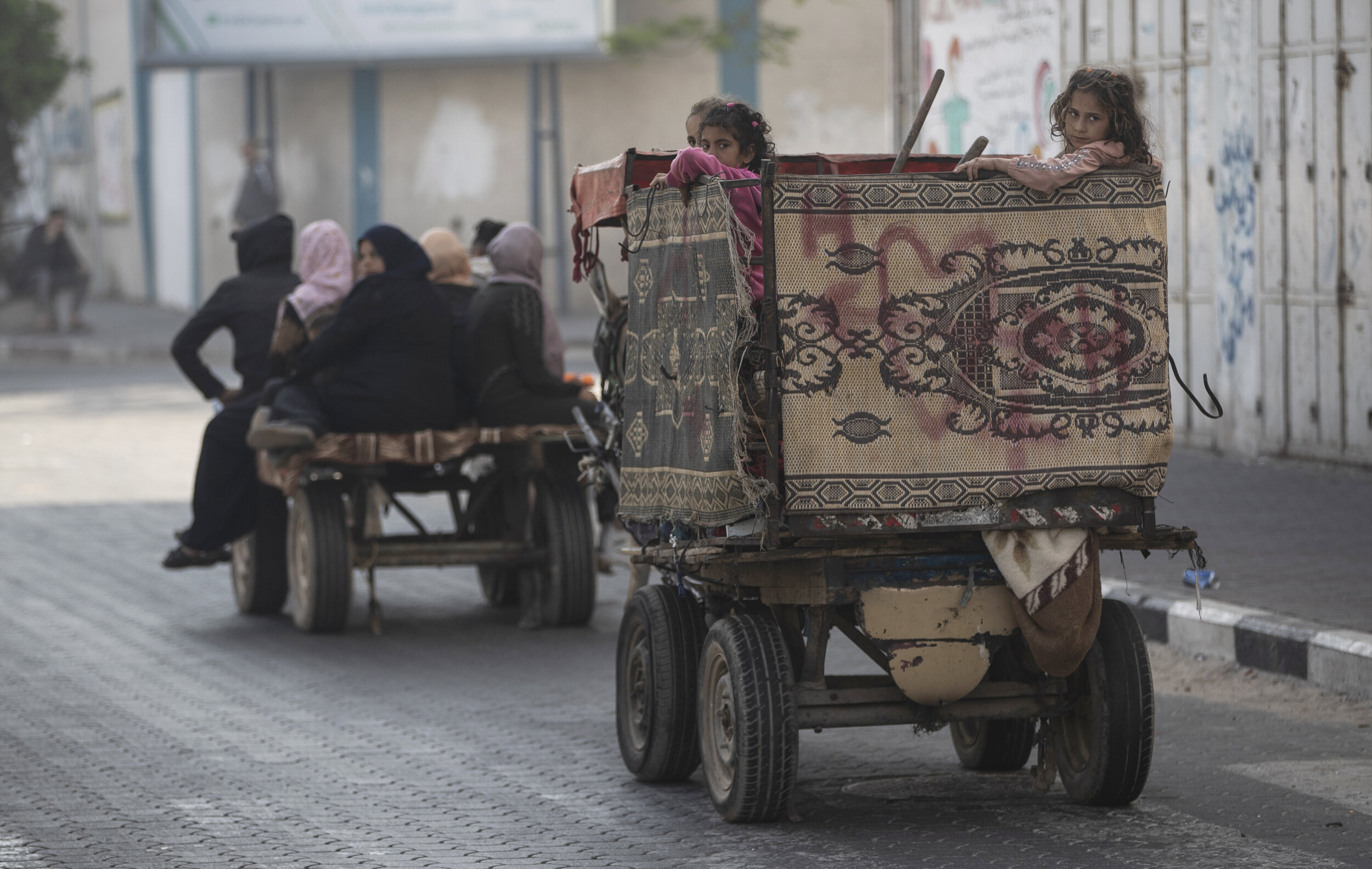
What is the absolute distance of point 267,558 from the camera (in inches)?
375

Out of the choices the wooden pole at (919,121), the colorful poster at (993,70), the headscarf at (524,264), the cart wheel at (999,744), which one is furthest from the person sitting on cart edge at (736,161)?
the colorful poster at (993,70)

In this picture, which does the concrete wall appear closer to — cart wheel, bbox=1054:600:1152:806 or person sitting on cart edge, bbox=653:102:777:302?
person sitting on cart edge, bbox=653:102:777:302

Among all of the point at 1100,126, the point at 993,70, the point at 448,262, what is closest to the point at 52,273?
the point at 993,70

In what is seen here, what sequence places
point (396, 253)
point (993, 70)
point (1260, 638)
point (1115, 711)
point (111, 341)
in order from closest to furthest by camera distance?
point (1115, 711)
point (1260, 638)
point (396, 253)
point (993, 70)
point (111, 341)

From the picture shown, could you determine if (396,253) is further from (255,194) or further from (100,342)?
(255,194)

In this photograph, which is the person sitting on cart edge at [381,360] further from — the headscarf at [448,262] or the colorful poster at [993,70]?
the colorful poster at [993,70]

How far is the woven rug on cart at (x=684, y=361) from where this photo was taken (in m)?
5.26

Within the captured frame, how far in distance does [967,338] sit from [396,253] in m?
4.37

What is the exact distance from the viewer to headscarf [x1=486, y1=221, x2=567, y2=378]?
30.0 ft

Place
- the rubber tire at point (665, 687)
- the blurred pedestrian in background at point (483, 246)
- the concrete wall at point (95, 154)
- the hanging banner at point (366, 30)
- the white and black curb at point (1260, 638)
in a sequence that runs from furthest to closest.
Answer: the concrete wall at point (95, 154) < the hanging banner at point (366, 30) < the blurred pedestrian in background at point (483, 246) < the white and black curb at point (1260, 638) < the rubber tire at point (665, 687)

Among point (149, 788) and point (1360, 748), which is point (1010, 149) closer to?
point (1360, 748)

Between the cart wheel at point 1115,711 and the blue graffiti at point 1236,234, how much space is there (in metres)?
7.80

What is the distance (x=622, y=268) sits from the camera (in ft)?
94.2

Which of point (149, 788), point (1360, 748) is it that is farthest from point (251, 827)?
point (1360, 748)
